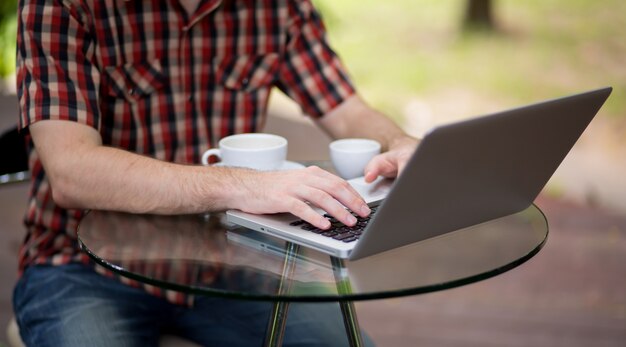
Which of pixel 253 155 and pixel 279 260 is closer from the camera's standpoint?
pixel 279 260

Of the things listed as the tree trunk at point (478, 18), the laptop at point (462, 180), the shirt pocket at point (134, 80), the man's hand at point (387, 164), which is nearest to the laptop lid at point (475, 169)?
the laptop at point (462, 180)

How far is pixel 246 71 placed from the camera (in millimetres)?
1948

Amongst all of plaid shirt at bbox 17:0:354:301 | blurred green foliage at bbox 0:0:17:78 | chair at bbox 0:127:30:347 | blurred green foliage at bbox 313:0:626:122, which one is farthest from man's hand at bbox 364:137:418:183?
blurred green foliage at bbox 313:0:626:122

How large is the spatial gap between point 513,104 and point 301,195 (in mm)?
4811

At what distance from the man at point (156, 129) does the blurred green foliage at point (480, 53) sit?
4.06 meters

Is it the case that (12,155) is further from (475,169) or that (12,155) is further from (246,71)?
(475,169)

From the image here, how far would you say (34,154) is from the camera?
1771 mm

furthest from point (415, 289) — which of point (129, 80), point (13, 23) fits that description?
point (13, 23)

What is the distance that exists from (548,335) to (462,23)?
12.8 feet

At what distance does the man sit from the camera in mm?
1478

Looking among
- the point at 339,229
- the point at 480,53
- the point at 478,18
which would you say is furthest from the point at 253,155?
the point at 478,18

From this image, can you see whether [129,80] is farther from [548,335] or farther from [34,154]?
[548,335]

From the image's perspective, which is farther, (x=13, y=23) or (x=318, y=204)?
(x=13, y=23)

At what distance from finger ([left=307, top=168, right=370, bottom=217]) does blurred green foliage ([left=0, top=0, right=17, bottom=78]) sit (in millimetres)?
4107
